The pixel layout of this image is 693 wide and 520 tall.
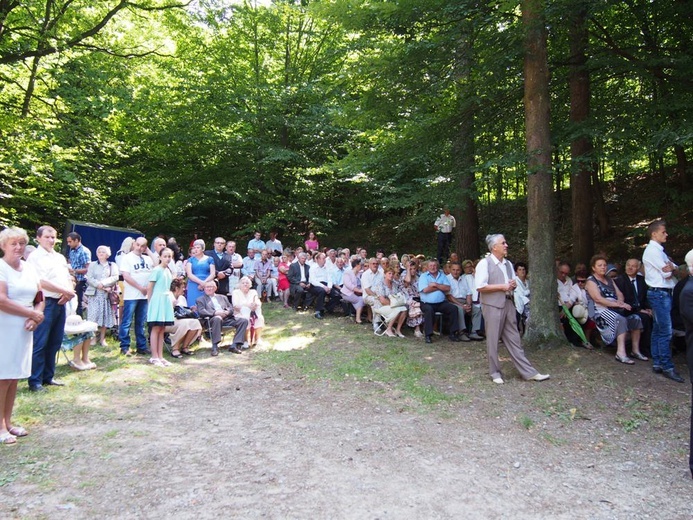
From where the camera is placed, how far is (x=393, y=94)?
24.7ft

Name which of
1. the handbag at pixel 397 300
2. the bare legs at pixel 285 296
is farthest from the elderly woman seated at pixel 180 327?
the bare legs at pixel 285 296

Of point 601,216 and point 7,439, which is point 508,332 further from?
point 601,216

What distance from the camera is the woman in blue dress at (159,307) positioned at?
6715mm

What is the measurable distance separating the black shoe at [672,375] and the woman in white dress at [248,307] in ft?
19.3

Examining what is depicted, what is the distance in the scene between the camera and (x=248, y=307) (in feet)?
26.0

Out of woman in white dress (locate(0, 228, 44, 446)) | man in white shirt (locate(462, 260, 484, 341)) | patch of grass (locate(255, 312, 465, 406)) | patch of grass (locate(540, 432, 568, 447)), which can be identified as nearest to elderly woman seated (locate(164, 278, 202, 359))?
patch of grass (locate(255, 312, 465, 406))

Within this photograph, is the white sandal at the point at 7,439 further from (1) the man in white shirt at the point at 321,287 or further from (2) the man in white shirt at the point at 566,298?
(2) the man in white shirt at the point at 566,298

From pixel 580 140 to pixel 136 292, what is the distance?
7.77m

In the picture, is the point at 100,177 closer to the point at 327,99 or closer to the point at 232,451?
the point at 327,99

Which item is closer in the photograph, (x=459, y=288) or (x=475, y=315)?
(x=475, y=315)

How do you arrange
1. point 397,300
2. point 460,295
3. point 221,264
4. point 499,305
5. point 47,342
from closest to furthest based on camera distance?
1. point 47,342
2. point 499,305
3. point 397,300
4. point 460,295
5. point 221,264

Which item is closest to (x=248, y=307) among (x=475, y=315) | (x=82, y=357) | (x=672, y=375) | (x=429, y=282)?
(x=82, y=357)

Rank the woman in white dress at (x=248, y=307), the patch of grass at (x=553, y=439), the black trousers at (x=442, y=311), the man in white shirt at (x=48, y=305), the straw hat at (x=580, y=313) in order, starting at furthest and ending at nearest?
the black trousers at (x=442, y=311), the woman in white dress at (x=248, y=307), the straw hat at (x=580, y=313), the man in white shirt at (x=48, y=305), the patch of grass at (x=553, y=439)

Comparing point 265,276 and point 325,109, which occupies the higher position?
point 325,109
